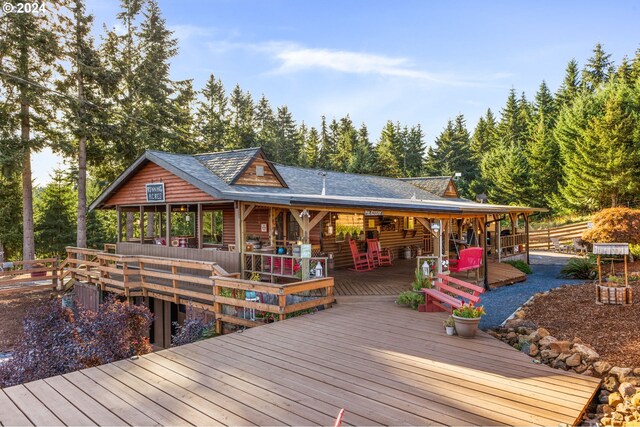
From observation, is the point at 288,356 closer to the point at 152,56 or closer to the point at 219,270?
the point at 219,270

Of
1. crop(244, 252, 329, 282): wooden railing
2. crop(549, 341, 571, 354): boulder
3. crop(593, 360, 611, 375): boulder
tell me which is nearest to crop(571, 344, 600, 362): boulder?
crop(549, 341, 571, 354): boulder

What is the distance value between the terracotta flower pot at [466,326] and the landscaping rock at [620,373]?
1.74m

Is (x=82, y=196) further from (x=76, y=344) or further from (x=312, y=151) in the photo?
(x=312, y=151)

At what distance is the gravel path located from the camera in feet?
28.8

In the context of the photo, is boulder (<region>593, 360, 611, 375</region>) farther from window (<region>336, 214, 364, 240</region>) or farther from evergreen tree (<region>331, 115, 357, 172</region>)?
evergreen tree (<region>331, 115, 357, 172</region>)

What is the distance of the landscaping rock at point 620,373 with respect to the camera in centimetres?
440

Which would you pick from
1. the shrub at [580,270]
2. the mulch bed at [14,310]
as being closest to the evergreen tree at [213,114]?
the mulch bed at [14,310]

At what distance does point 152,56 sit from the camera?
932 inches

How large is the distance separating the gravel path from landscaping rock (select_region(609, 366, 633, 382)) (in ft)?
10.3

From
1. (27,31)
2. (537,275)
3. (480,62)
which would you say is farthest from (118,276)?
(537,275)

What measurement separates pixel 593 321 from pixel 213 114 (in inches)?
1459

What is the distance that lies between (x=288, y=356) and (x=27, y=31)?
19.4 meters

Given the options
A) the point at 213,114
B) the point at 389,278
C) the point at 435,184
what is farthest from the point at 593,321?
the point at 213,114

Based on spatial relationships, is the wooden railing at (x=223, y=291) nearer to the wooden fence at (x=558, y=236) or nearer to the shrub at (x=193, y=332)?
the shrub at (x=193, y=332)
